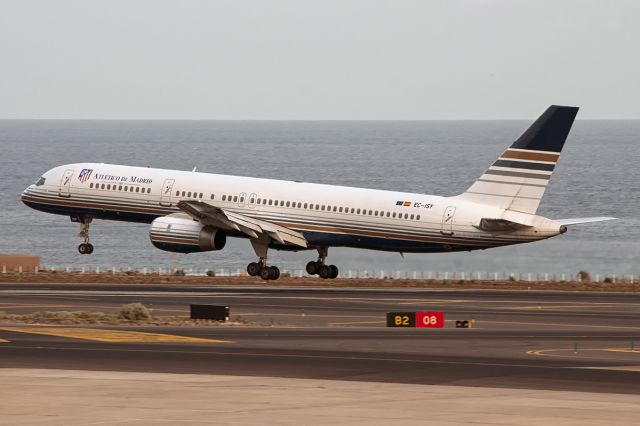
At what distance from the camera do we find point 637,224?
169500 mm

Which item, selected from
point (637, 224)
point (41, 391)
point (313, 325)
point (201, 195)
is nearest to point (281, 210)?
point (201, 195)

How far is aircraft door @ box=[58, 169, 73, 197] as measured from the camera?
3127 inches

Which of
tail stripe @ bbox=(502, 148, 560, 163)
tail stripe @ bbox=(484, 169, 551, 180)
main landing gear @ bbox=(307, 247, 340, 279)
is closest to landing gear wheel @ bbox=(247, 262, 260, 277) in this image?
main landing gear @ bbox=(307, 247, 340, 279)

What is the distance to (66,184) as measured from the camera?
7956 centimetres

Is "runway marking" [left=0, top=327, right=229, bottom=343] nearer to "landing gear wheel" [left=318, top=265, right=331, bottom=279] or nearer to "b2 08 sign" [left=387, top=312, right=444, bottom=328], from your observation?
"b2 08 sign" [left=387, top=312, right=444, bottom=328]

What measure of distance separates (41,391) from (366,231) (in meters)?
40.4

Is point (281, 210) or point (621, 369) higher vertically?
point (281, 210)

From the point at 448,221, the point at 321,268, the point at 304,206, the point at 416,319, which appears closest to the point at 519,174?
the point at 448,221

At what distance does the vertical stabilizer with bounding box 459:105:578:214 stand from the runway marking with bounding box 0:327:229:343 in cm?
→ 2655

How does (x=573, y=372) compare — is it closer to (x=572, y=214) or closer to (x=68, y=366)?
(x=68, y=366)

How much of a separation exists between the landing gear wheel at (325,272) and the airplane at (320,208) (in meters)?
0.06

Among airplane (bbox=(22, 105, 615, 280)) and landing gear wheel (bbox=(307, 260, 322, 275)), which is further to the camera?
landing gear wheel (bbox=(307, 260, 322, 275))

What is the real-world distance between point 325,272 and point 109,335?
30998 mm

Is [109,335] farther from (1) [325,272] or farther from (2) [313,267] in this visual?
(1) [325,272]
